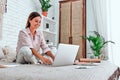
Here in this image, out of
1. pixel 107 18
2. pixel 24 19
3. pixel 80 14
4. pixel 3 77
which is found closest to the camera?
pixel 3 77

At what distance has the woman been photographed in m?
1.92

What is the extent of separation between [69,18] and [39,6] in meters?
0.75

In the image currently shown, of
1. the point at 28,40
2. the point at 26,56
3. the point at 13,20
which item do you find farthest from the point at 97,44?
the point at 26,56

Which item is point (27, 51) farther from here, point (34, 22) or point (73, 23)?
point (73, 23)

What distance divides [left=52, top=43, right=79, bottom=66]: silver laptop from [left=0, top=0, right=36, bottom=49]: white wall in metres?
1.64

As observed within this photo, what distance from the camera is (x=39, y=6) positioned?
441cm

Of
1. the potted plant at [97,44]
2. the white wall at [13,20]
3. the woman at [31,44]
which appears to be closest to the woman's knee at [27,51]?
the woman at [31,44]

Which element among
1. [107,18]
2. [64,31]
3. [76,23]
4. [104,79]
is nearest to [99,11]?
[107,18]

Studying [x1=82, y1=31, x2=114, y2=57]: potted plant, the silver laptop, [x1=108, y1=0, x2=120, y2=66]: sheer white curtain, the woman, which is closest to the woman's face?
the woman

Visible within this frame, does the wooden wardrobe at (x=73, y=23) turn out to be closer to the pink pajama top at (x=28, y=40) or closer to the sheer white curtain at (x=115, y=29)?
the sheer white curtain at (x=115, y=29)

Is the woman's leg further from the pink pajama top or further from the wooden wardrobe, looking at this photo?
the wooden wardrobe

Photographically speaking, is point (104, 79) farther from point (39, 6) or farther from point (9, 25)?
point (39, 6)

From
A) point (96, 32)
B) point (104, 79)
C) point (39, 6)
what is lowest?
point (104, 79)

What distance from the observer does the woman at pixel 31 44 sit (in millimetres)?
1915
